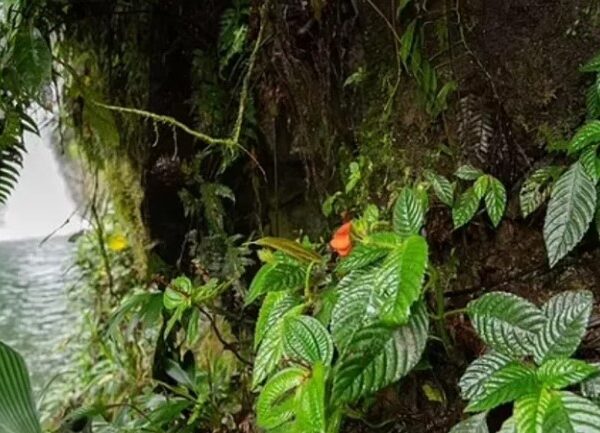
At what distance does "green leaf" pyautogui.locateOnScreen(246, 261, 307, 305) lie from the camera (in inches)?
29.7

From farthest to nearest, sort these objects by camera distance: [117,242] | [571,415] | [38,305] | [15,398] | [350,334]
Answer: [38,305], [117,242], [15,398], [350,334], [571,415]

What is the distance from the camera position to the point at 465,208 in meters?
0.79

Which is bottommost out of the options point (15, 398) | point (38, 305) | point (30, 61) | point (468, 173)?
point (38, 305)

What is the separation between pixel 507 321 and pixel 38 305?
1.89 meters

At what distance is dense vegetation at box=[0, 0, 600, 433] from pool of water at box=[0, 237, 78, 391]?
486 mm

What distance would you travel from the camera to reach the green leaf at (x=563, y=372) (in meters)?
0.54

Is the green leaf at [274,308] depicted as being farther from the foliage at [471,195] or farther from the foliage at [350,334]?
the foliage at [471,195]

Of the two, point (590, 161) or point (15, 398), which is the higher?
point (590, 161)

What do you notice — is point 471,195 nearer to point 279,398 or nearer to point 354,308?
point 354,308

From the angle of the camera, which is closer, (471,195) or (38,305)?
(471,195)

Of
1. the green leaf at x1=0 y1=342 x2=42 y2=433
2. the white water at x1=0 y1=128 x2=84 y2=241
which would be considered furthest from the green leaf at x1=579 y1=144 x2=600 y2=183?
the white water at x1=0 y1=128 x2=84 y2=241

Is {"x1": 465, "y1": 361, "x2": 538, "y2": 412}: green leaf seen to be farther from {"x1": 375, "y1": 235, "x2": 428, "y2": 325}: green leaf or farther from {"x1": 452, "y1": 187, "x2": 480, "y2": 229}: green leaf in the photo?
{"x1": 452, "y1": 187, "x2": 480, "y2": 229}: green leaf

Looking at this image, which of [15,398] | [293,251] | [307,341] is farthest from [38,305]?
[307,341]

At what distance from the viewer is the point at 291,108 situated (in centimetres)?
110
